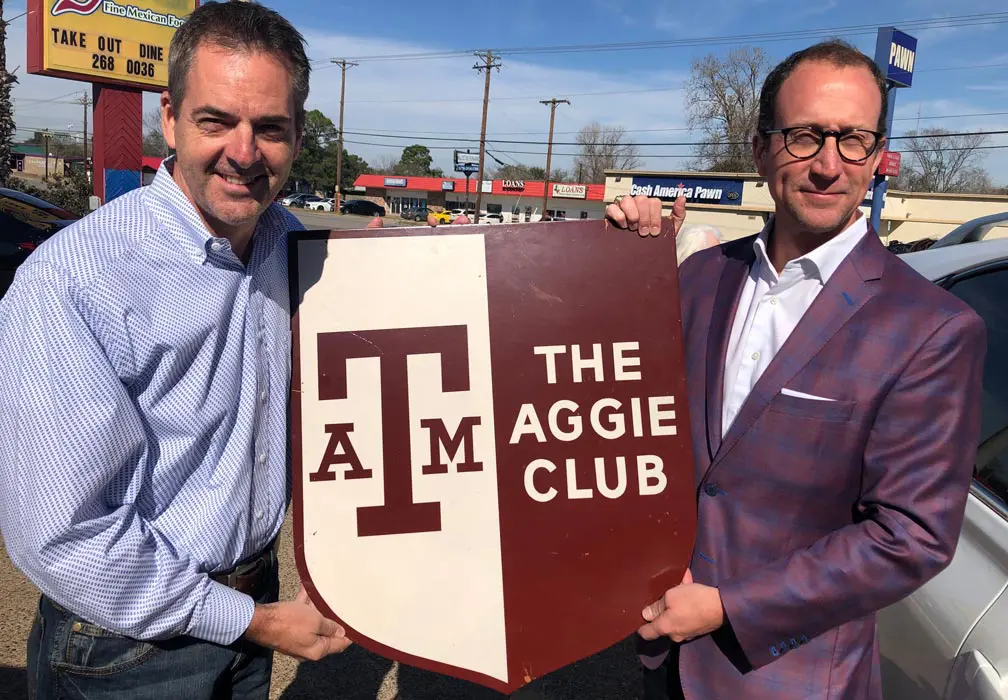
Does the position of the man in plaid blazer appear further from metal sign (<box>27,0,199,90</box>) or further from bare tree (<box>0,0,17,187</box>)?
bare tree (<box>0,0,17,187</box>)

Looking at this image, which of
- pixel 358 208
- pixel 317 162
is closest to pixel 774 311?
pixel 358 208

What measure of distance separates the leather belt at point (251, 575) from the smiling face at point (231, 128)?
735 mm

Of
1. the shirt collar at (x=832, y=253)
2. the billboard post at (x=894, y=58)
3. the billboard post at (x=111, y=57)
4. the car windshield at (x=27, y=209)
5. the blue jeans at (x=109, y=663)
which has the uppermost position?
the billboard post at (x=894, y=58)

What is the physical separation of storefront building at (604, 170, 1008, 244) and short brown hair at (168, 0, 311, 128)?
3163cm

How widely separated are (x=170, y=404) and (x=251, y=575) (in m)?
0.45

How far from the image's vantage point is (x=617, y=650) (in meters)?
3.17

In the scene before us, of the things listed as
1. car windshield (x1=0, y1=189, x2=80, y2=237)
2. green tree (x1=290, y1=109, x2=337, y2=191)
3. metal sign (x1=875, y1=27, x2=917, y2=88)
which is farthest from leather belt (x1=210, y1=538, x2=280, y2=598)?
green tree (x1=290, y1=109, x2=337, y2=191)

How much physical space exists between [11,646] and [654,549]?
2.72 metres

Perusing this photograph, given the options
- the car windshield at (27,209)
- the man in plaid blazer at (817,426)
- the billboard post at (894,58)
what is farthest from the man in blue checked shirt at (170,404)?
the billboard post at (894,58)

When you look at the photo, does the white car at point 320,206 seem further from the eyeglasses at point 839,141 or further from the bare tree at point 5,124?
the eyeglasses at point 839,141

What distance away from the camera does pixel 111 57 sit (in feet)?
35.1

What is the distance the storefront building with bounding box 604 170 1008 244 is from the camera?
32.3m

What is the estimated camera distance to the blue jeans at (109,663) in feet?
4.75

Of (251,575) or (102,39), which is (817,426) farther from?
(102,39)
